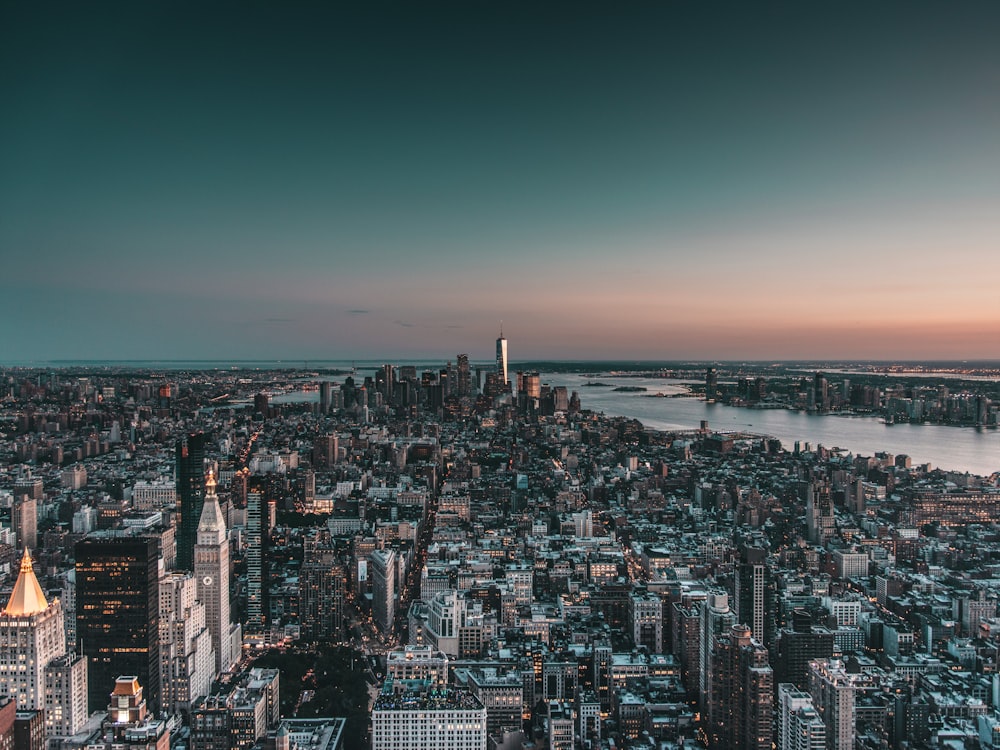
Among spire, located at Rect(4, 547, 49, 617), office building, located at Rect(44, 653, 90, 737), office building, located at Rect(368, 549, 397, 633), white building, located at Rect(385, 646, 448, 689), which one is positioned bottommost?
office building, located at Rect(368, 549, 397, 633)

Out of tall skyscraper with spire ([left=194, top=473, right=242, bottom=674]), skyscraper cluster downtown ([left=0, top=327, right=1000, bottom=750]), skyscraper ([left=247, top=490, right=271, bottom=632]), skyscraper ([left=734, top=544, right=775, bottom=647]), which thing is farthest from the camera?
skyscraper ([left=247, top=490, right=271, bottom=632])

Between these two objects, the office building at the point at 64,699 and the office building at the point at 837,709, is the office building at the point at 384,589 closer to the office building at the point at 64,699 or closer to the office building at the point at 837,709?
the office building at the point at 64,699

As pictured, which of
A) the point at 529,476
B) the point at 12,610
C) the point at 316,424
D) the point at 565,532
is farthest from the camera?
the point at 316,424

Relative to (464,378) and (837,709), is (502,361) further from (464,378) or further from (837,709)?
(837,709)

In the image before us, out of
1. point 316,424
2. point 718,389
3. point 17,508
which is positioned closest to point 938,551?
point 17,508

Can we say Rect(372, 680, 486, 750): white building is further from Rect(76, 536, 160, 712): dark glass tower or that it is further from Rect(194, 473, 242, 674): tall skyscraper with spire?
Rect(194, 473, 242, 674): tall skyscraper with spire

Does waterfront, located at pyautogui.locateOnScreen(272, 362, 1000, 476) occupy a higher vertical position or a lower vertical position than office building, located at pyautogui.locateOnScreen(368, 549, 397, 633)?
higher

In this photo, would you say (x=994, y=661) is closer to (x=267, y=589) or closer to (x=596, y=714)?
(x=596, y=714)

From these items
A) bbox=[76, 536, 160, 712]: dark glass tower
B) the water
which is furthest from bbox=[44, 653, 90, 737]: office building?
the water
